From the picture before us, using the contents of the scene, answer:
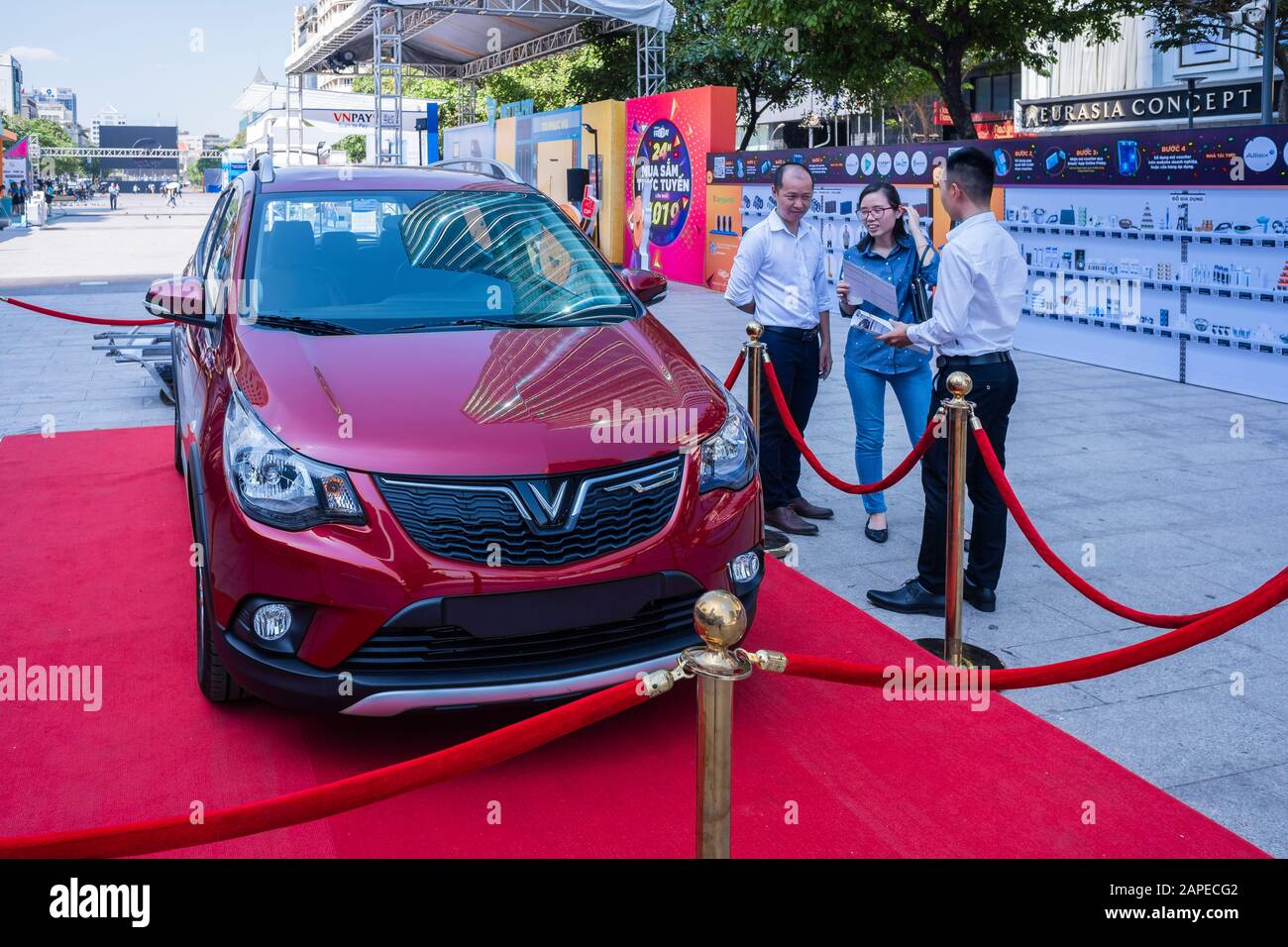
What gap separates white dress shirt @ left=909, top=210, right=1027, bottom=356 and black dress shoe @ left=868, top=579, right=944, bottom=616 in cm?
101

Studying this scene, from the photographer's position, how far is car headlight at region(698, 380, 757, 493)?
13.1 ft

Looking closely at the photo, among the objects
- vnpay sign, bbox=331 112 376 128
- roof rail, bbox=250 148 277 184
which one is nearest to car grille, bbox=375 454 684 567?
roof rail, bbox=250 148 277 184

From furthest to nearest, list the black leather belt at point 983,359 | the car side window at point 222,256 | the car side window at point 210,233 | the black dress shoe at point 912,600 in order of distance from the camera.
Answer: the car side window at point 210,233, the black dress shoe at point 912,600, the black leather belt at point 983,359, the car side window at point 222,256

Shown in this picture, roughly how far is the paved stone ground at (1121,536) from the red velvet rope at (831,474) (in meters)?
0.50

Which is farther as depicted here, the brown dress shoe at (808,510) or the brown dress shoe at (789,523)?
the brown dress shoe at (808,510)

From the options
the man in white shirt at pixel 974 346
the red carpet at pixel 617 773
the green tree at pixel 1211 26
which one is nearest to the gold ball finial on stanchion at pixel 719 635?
the red carpet at pixel 617 773

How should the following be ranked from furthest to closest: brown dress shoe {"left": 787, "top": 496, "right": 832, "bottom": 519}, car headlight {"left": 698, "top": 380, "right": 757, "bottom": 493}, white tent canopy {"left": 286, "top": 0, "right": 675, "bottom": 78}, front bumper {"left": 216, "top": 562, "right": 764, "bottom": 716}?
white tent canopy {"left": 286, "top": 0, "right": 675, "bottom": 78} → brown dress shoe {"left": 787, "top": 496, "right": 832, "bottom": 519} → car headlight {"left": 698, "top": 380, "right": 757, "bottom": 493} → front bumper {"left": 216, "top": 562, "right": 764, "bottom": 716}

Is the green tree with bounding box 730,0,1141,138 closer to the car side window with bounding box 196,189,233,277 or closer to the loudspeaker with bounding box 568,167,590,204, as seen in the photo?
the loudspeaker with bounding box 568,167,590,204

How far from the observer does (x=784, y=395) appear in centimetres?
661

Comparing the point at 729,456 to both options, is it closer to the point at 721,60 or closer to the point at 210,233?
the point at 210,233

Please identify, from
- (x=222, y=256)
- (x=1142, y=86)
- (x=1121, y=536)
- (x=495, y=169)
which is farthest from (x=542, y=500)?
(x=1142, y=86)

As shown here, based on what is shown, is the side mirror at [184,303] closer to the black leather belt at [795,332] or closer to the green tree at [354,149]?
the black leather belt at [795,332]

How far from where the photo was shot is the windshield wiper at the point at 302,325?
4.38 meters
